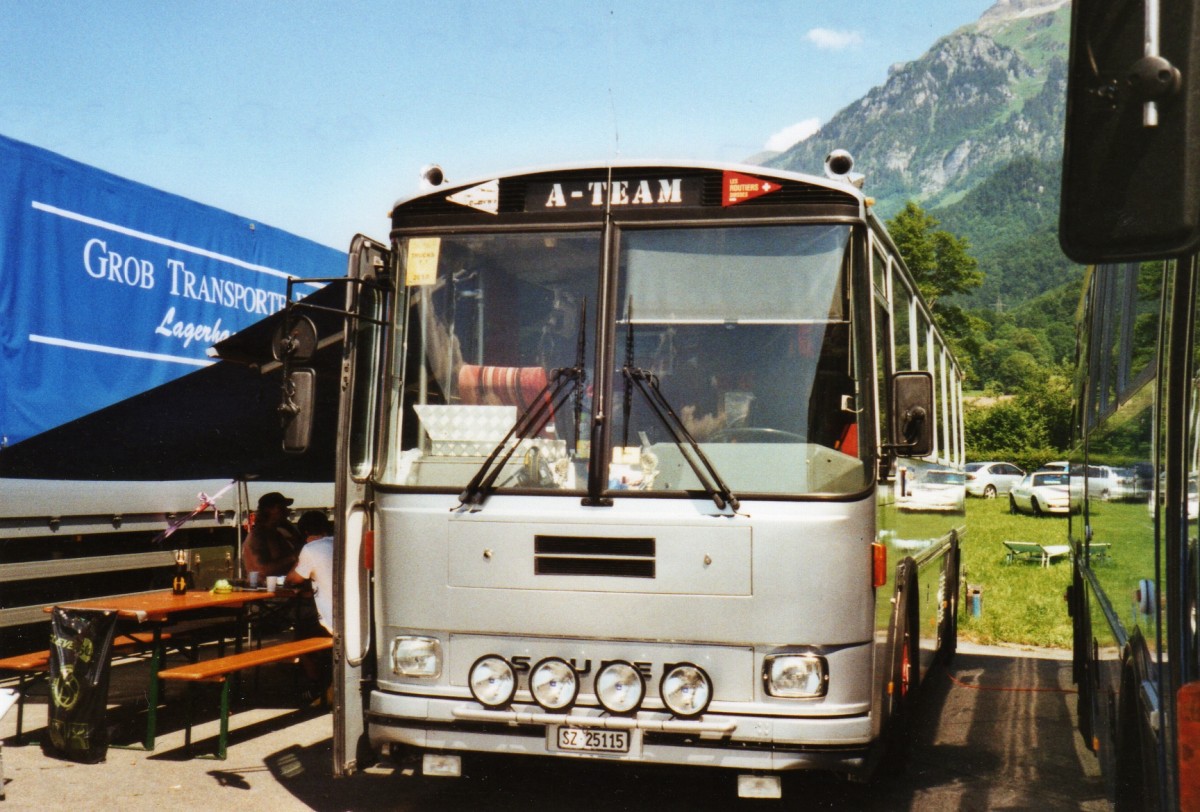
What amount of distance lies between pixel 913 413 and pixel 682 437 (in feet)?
3.59

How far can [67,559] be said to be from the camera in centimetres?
875

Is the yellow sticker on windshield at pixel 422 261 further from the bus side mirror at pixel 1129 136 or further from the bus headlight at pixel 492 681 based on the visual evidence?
the bus side mirror at pixel 1129 136

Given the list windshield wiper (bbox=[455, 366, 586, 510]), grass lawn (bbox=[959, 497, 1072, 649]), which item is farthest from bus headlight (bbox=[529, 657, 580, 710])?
grass lawn (bbox=[959, 497, 1072, 649])

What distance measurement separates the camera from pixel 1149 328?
3.60 m

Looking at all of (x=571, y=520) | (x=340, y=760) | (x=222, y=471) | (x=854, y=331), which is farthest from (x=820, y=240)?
(x=222, y=471)

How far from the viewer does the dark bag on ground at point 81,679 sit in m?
7.18

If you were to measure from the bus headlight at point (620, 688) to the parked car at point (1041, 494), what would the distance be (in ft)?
114

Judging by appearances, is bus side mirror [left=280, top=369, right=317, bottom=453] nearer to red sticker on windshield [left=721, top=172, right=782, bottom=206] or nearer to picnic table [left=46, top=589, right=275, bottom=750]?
red sticker on windshield [left=721, top=172, right=782, bottom=206]

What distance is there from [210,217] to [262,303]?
1.12m

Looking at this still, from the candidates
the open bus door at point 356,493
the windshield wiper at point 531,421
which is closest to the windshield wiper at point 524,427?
the windshield wiper at point 531,421

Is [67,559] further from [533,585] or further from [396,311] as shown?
[533,585]

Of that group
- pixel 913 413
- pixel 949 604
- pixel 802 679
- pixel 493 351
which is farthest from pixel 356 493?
pixel 949 604

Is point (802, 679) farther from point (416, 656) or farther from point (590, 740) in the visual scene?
point (416, 656)

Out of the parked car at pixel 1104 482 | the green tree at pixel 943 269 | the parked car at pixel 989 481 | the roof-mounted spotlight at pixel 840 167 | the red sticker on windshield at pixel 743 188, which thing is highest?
the green tree at pixel 943 269
